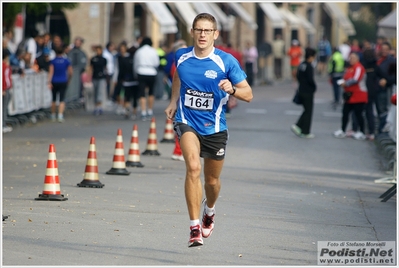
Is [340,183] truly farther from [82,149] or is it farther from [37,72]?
[37,72]

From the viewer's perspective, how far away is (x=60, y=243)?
8141 millimetres

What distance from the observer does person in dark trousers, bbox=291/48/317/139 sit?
2071 centimetres

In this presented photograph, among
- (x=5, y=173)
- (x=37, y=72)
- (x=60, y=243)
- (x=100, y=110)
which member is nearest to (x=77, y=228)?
(x=60, y=243)

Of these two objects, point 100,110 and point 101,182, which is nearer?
point 101,182

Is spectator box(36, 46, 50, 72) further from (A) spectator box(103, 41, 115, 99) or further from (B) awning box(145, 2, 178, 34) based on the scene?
(B) awning box(145, 2, 178, 34)

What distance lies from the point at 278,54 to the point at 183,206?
41687mm

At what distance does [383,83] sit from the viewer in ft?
62.3

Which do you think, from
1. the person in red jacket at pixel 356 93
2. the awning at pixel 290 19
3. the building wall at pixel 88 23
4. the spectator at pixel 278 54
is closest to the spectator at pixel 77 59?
the building wall at pixel 88 23

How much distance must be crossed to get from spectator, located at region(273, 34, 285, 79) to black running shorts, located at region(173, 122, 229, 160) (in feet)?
143

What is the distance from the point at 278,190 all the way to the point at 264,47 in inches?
1497

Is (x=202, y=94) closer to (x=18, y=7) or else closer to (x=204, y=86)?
(x=204, y=86)

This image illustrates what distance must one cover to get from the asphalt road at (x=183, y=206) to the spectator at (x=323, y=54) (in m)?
35.8

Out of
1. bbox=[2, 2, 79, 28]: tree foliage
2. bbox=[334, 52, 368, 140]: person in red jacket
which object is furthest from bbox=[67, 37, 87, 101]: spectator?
bbox=[334, 52, 368, 140]: person in red jacket

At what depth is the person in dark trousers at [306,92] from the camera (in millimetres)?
20714
